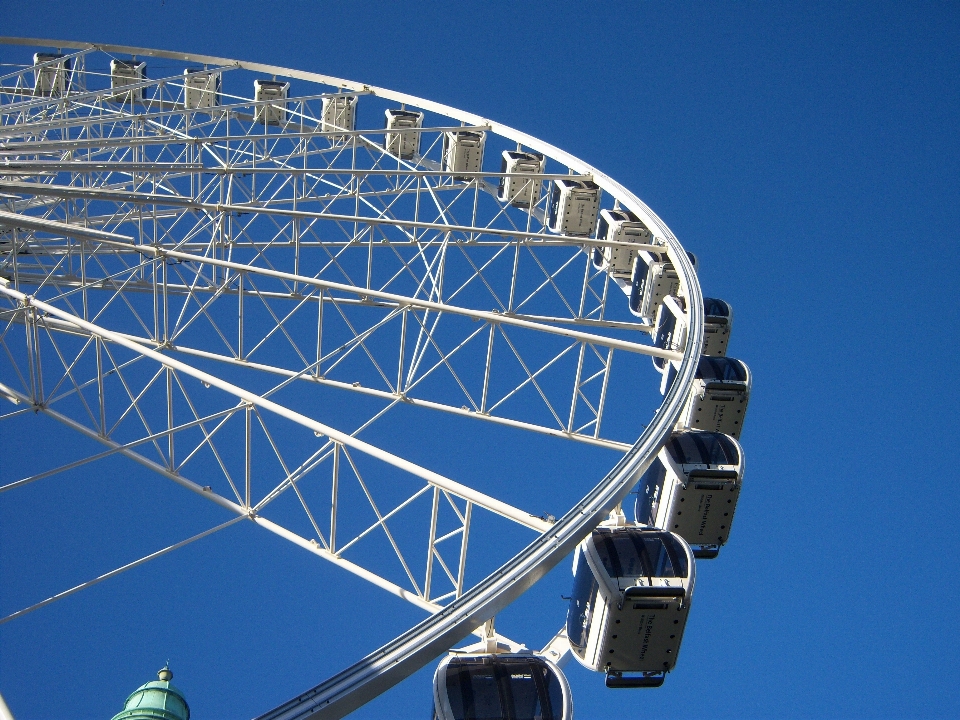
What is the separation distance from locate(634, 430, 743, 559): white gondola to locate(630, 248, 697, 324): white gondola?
829cm

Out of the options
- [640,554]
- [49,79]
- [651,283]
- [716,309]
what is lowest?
[640,554]

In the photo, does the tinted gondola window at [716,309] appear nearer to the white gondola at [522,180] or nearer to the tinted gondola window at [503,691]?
the white gondola at [522,180]

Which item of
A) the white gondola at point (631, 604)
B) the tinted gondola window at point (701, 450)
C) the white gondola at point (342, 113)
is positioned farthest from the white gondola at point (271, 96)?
the white gondola at point (631, 604)

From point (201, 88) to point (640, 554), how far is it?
31506mm

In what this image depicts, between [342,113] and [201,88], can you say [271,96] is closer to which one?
[201,88]

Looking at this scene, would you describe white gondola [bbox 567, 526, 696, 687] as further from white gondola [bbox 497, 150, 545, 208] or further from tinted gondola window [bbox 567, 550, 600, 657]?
white gondola [bbox 497, 150, 545, 208]

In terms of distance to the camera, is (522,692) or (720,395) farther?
(720,395)

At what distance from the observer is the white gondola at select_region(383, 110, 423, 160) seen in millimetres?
38219

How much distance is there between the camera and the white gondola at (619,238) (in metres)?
30.0

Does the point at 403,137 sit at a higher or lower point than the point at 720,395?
higher

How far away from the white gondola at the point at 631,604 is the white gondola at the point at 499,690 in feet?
5.74

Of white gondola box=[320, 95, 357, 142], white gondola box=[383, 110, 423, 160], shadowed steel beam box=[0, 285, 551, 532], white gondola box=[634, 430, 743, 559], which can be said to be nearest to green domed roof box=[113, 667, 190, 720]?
shadowed steel beam box=[0, 285, 551, 532]

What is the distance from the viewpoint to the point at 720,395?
22.2m

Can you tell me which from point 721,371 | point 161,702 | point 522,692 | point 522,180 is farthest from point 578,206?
point 522,692
